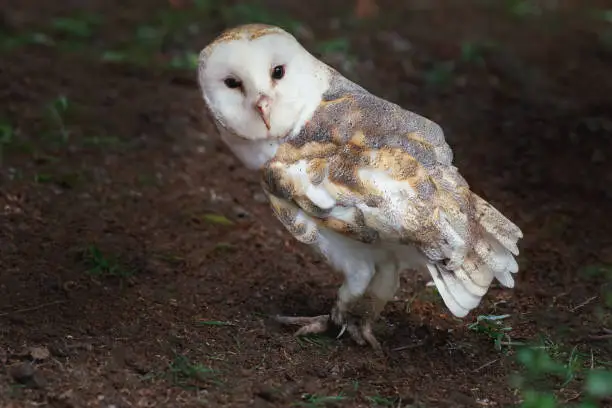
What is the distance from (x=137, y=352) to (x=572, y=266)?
5.83 ft

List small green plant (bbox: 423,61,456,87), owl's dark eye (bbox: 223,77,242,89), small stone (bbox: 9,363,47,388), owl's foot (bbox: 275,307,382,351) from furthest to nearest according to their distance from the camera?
small green plant (bbox: 423,61,456,87) → owl's foot (bbox: 275,307,382,351) → owl's dark eye (bbox: 223,77,242,89) → small stone (bbox: 9,363,47,388)

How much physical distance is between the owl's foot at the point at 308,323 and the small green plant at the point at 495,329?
20.6 inches

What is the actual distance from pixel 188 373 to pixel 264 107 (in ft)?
2.74

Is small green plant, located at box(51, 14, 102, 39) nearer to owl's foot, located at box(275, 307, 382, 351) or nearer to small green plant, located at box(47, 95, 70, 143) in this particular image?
small green plant, located at box(47, 95, 70, 143)

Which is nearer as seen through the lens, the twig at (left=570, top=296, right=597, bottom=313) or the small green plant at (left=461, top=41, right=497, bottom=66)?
the twig at (left=570, top=296, right=597, bottom=313)

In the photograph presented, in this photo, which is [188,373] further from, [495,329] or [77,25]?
[77,25]

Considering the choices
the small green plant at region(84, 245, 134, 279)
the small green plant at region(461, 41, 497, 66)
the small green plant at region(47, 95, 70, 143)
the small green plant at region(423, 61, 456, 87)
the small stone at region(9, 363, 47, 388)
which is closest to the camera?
the small stone at region(9, 363, 47, 388)

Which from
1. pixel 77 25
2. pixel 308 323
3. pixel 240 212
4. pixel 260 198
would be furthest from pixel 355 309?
pixel 77 25

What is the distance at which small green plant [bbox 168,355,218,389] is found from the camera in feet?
9.00

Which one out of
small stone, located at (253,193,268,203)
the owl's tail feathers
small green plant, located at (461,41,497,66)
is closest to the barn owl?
the owl's tail feathers

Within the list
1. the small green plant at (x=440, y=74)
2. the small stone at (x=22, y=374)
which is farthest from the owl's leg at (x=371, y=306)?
the small green plant at (x=440, y=74)

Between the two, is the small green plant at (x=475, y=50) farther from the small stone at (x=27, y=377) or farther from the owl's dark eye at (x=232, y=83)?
the small stone at (x=27, y=377)

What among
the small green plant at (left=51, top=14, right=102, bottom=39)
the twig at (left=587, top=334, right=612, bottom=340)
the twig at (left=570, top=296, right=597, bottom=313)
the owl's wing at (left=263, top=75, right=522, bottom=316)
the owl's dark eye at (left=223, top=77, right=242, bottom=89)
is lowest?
the twig at (left=570, top=296, right=597, bottom=313)

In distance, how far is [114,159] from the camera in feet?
14.5
